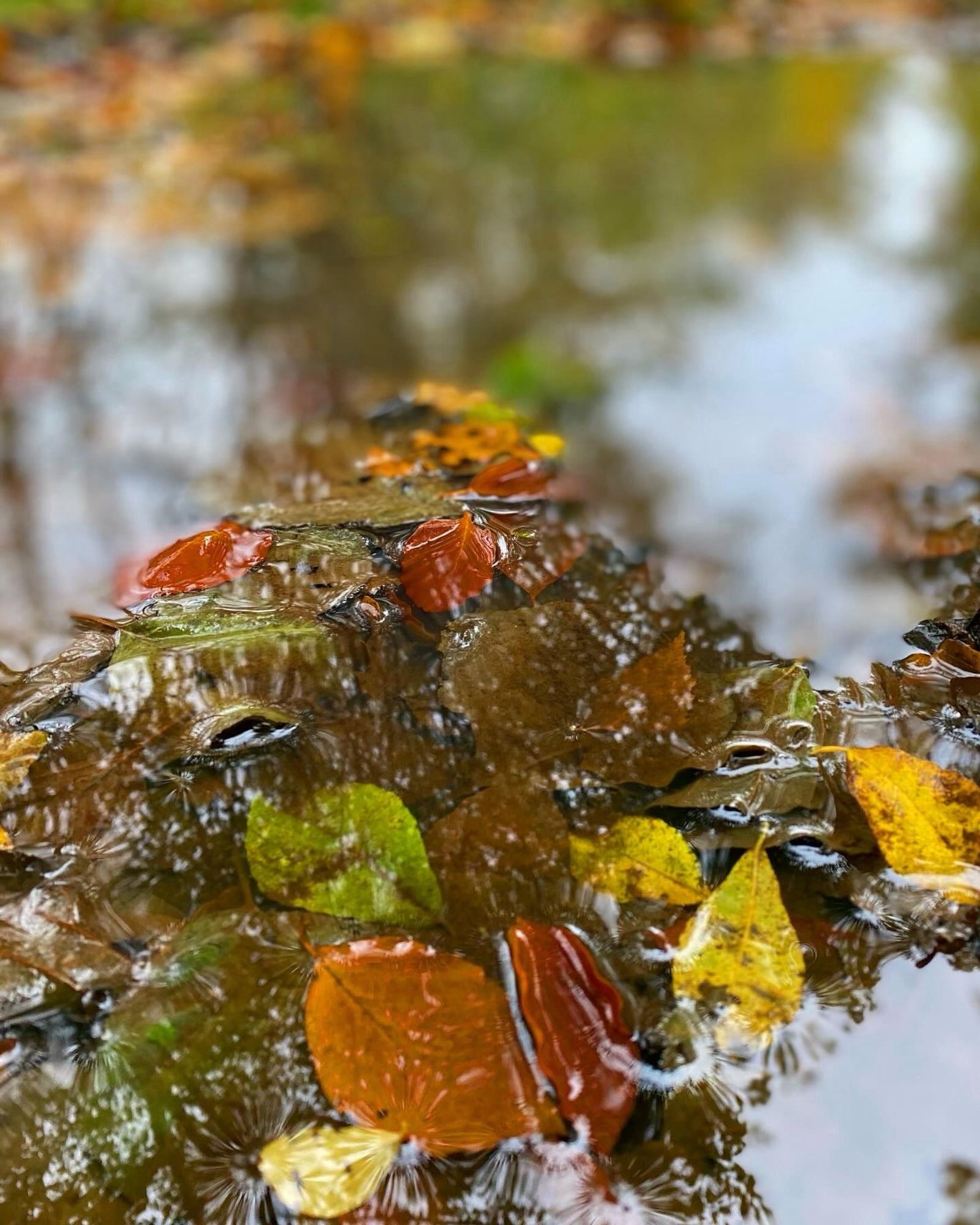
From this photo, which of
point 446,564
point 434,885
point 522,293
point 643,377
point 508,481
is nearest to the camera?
point 434,885

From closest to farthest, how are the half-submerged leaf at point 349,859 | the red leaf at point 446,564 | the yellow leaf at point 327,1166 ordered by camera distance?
the yellow leaf at point 327,1166 < the half-submerged leaf at point 349,859 < the red leaf at point 446,564

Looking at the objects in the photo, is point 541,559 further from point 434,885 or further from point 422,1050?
point 422,1050

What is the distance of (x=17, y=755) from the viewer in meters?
0.88

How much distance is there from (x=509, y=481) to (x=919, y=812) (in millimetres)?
791

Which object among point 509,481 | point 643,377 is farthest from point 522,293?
point 509,481

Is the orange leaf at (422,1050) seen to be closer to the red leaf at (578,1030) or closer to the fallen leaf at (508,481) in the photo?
the red leaf at (578,1030)

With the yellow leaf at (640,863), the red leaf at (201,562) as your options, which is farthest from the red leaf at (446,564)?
the yellow leaf at (640,863)

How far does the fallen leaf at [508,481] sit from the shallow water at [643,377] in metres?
0.15

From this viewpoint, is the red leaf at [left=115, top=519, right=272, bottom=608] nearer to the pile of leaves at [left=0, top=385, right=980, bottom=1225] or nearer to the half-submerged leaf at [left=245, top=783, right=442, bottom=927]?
the pile of leaves at [left=0, top=385, right=980, bottom=1225]

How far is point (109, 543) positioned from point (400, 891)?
1.04 meters

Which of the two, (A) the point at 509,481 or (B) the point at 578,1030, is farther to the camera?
(A) the point at 509,481

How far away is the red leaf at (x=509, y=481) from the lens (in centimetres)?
137

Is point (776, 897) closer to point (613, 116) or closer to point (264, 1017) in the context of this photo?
point (264, 1017)

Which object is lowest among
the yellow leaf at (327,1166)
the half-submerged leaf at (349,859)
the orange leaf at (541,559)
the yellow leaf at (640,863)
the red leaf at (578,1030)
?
the yellow leaf at (327,1166)
